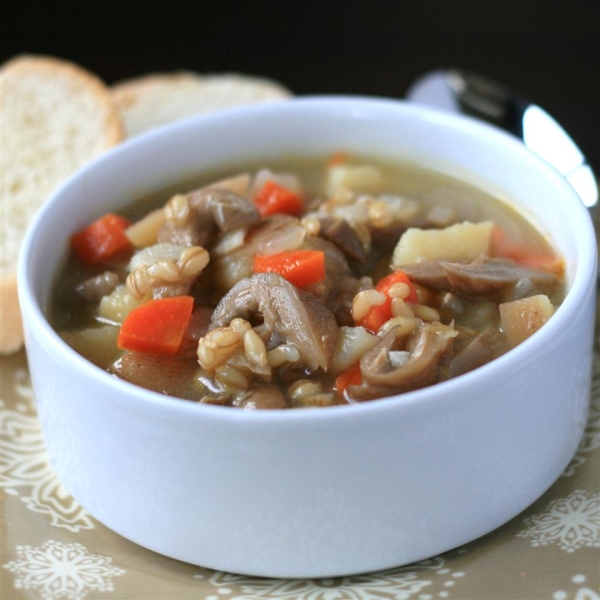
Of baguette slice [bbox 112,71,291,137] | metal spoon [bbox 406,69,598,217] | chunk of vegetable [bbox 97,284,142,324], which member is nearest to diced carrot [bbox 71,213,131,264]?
chunk of vegetable [bbox 97,284,142,324]

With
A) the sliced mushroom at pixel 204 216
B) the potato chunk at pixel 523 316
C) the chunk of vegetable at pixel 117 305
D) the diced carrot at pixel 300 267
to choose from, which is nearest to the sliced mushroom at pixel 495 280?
the potato chunk at pixel 523 316

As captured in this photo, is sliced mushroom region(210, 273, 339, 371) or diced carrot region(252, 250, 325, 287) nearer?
sliced mushroom region(210, 273, 339, 371)

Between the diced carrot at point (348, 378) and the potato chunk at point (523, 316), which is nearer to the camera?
the diced carrot at point (348, 378)

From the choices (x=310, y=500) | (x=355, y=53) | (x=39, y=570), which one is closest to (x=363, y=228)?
(x=310, y=500)

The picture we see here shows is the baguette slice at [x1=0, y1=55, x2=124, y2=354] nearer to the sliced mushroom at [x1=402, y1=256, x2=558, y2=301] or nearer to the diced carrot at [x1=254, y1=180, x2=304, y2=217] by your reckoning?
the diced carrot at [x1=254, y1=180, x2=304, y2=217]

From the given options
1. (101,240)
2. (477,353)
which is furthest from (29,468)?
(477,353)

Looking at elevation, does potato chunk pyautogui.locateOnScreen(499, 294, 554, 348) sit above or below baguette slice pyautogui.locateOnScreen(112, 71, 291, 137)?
above

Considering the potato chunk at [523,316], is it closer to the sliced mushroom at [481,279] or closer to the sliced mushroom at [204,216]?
the sliced mushroom at [481,279]
